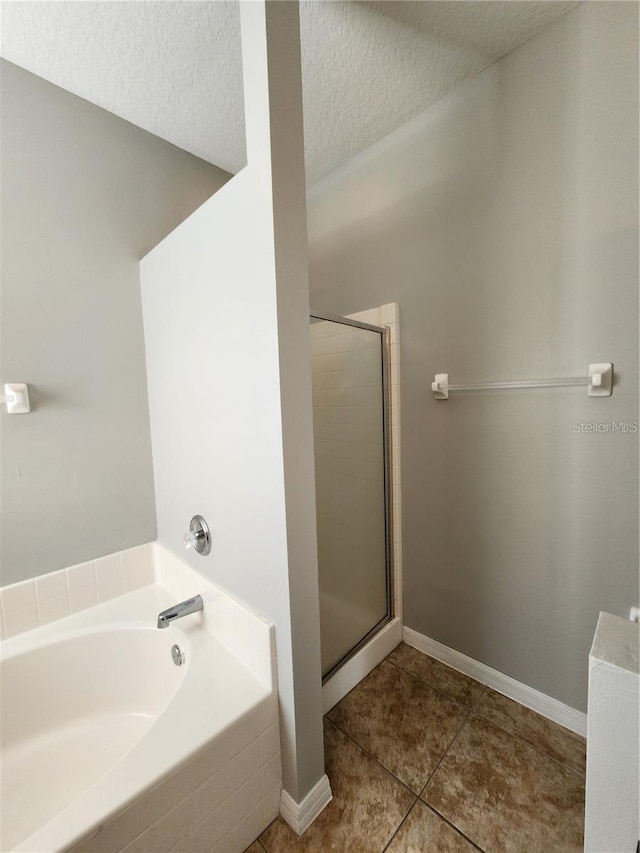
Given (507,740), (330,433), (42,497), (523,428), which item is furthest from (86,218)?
(507,740)

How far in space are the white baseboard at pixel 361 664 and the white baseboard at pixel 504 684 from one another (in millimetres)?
91

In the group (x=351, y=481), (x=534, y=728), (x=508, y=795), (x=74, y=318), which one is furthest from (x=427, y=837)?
(x=74, y=318)

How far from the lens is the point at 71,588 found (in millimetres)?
1419

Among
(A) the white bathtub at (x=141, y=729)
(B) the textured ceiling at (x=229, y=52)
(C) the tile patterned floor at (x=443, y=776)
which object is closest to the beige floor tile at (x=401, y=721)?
(C) the tile patterned floor at (x=443, y=776)

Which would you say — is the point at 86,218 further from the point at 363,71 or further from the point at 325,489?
the point at 325,489

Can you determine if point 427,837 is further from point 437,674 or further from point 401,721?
point 437,674

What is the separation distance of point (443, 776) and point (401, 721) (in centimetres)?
24

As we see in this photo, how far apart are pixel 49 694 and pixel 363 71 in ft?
8.49

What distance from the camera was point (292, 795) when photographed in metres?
1.06

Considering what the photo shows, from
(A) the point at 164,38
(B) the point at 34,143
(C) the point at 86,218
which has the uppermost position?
(A) the point at 164,38

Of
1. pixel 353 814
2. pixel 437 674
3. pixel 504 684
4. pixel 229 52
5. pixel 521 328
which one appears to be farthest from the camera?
pixel 437 674

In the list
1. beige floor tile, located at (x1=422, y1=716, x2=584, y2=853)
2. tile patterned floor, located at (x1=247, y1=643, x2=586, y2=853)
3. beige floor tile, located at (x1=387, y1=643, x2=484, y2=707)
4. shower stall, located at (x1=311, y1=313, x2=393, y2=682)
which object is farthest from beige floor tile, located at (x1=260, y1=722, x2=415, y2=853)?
beige floor tile, located at (x1=387, y1=643, x2=484, y2=707)

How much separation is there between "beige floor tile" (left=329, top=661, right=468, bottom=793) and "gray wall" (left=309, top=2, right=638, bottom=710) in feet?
0.91

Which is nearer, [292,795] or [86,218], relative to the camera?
[292,795]
